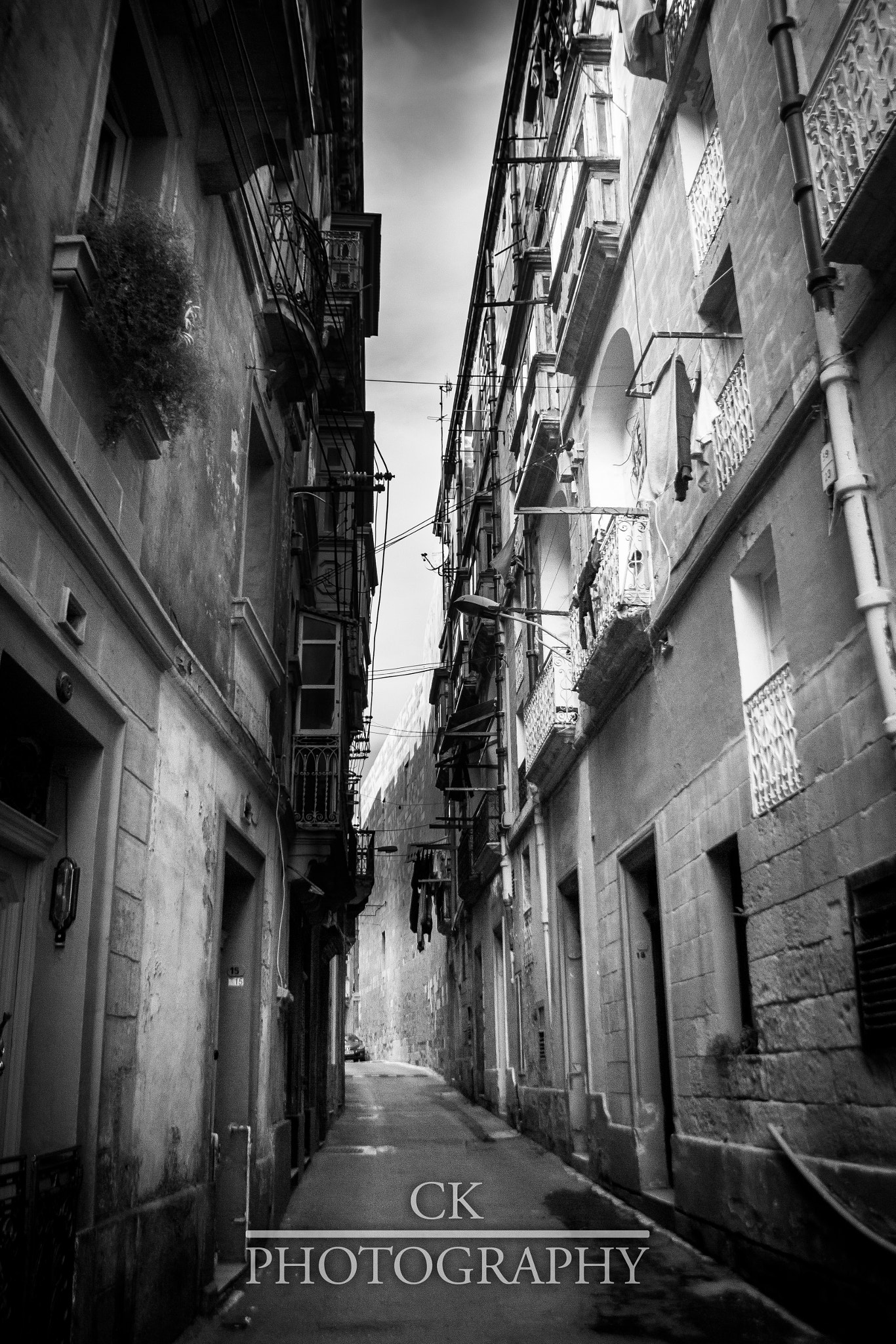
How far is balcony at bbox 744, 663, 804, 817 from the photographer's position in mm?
6992

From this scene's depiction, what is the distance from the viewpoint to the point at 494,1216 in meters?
9.81

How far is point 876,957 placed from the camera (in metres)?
5.72

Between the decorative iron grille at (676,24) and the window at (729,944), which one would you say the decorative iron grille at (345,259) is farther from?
the window at (729,944)

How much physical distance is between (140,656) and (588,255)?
306 inches

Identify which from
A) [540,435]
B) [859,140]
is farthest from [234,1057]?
[540,435]

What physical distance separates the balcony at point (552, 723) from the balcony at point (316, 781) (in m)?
2.78

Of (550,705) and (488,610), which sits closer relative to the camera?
(550,705)

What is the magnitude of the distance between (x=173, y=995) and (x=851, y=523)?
15.8 ft

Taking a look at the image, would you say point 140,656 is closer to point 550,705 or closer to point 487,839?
point 550,705

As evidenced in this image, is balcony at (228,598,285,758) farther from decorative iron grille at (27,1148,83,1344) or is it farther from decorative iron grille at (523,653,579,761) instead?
decorative iron grille at (27,1148,83,1344)

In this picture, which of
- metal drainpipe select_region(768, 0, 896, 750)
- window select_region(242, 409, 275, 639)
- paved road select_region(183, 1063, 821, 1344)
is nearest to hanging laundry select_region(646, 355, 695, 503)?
metal drainpipe select_region(768, 0, 896, 750)

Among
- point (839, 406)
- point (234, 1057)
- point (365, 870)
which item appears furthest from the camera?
point (365, 870)

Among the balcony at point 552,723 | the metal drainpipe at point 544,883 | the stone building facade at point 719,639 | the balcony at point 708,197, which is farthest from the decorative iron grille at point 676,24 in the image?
the metal drainpipe at point 544,883

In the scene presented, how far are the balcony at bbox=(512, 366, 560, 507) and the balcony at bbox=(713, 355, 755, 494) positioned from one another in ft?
20.9
